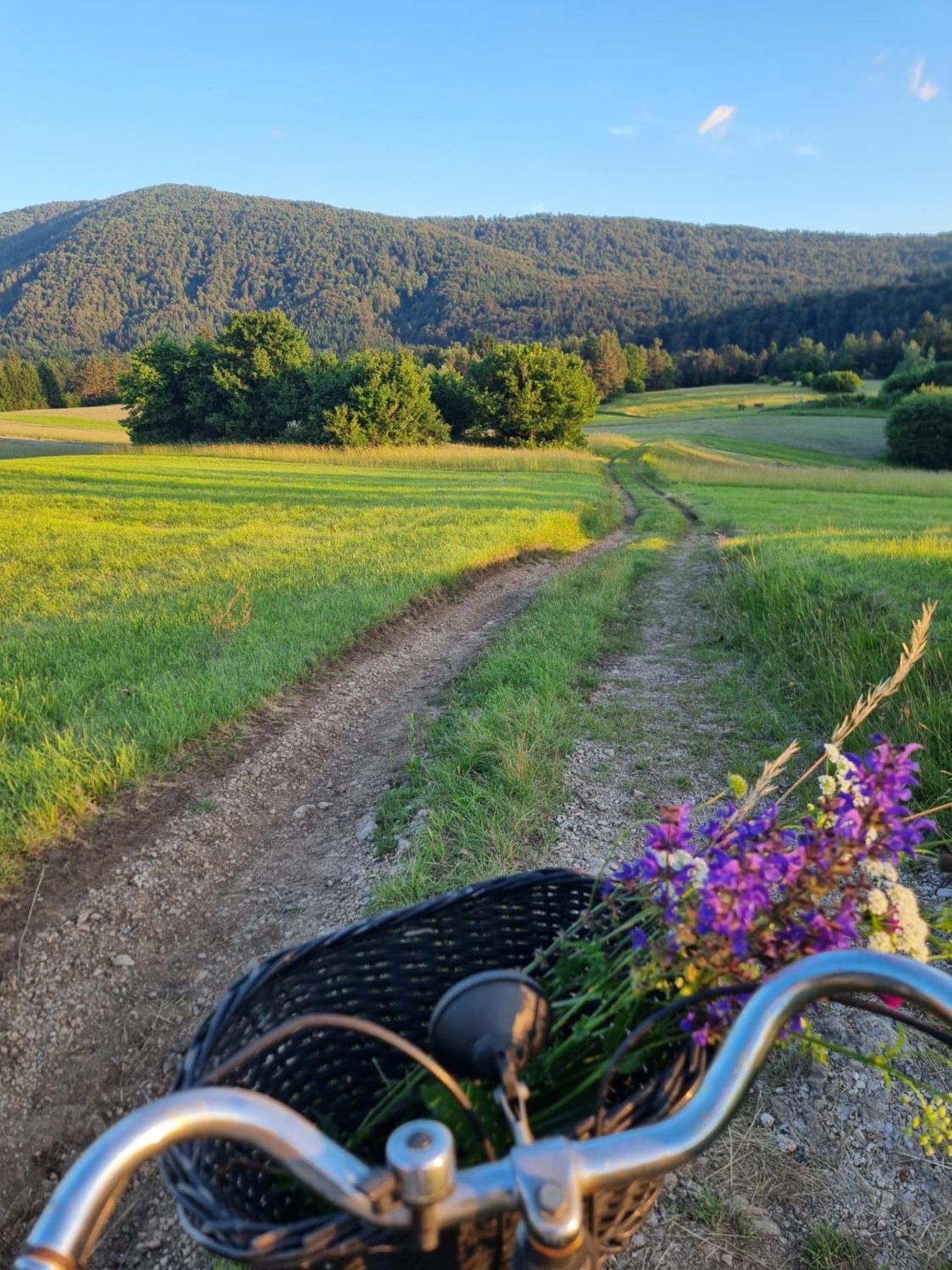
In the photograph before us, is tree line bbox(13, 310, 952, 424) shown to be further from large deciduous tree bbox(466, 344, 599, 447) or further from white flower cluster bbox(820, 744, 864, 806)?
white flower cluster bbox(820, 744, 864, 806)

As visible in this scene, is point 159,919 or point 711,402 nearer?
point 159,919

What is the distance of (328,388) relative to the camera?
4391 centimetres

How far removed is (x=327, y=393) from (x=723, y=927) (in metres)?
46.5

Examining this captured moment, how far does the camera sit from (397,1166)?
0.76 m

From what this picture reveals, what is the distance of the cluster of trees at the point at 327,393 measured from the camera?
142 ft

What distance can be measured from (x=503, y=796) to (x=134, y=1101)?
214 cm

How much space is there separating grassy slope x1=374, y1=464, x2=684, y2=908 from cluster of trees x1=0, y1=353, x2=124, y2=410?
3688 inches

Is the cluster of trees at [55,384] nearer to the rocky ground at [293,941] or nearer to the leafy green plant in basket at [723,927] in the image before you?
the rocky ground at [293,941]

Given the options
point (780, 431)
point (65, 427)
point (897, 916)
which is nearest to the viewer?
point (897, 916)

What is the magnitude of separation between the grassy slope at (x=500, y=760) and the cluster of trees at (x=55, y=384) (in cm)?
9367

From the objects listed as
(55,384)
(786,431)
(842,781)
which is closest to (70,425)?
(55,384)

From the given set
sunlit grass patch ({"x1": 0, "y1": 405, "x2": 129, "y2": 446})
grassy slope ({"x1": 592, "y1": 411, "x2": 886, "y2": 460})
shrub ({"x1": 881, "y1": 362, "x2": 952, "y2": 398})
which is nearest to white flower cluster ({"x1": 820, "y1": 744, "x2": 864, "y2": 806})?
sunlit grass patch ({"x1": 0, "y1": 405, "x2": 129, "y2": 446})

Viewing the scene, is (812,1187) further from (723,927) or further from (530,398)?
(530,398)

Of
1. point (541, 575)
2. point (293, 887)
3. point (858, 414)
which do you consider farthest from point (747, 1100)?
point (858, 414)
